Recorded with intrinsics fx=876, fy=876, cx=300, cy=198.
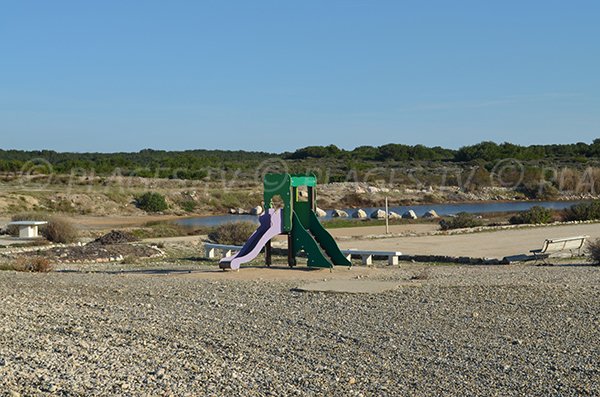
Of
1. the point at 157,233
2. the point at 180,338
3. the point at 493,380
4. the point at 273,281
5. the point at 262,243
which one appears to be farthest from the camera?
the point at 157,233

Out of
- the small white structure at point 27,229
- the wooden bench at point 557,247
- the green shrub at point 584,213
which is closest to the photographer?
the wooden bench at point 557,247

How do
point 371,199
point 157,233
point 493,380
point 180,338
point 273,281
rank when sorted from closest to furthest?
point 493,380 → point 180,338 → point 273,281 → point 157,233 → point 371,199

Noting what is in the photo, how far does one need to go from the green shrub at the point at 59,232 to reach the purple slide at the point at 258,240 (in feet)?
36.9

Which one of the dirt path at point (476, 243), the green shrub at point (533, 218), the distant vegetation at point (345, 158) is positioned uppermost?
the distant vegetation at point (345, 158)

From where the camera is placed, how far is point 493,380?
785 centimetres

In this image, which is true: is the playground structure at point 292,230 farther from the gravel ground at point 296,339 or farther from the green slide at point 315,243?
the gravel ground at point 296,339

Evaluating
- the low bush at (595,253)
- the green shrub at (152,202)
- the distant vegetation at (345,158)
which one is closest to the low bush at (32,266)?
the low bush at (595,253)

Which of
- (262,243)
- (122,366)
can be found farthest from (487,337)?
(262,243)

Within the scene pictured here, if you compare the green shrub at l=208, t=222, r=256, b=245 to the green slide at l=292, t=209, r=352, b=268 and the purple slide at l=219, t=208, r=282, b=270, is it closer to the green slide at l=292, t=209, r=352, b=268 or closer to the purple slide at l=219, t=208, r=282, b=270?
the green slide at l=292, t=209, r=352, b=268

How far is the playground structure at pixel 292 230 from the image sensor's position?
17953mm

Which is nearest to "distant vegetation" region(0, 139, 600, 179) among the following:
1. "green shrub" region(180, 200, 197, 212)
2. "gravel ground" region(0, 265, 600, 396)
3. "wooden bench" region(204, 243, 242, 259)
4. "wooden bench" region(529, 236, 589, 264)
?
"green shrub" region(180, 200, 197, 212)

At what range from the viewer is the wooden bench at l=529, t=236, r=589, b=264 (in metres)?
20.9

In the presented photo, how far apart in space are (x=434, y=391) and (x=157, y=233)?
24.9 meters

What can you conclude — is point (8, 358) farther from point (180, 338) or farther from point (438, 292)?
point (438, 292)
